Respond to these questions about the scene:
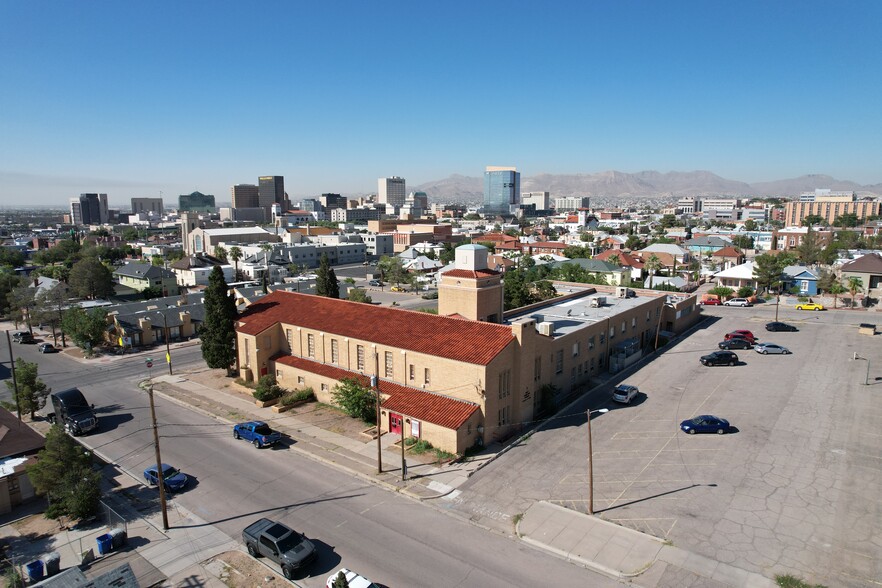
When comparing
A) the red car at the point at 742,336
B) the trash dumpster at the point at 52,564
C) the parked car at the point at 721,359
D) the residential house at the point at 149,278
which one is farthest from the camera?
the residential house at the point at 149,278

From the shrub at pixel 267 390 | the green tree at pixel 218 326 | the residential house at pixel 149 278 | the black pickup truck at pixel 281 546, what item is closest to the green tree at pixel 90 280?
the residential house at pixel 149 278

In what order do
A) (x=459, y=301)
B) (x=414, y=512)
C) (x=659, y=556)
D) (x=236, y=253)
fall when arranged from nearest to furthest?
(x=659, y=556) < (x=414, y=512) < (x=459, y=301) < (x=236, y=253)

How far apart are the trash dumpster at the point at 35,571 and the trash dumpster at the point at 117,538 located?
108 inches

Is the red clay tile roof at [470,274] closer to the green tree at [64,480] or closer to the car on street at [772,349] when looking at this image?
the green tree at [64,480]

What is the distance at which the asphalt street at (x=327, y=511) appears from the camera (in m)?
23.3

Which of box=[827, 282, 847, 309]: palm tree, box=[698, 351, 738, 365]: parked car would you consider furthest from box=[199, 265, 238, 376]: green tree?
box=[827, 282, 847, 309]: palm tree

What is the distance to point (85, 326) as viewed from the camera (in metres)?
59.9

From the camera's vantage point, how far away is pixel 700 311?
253ft

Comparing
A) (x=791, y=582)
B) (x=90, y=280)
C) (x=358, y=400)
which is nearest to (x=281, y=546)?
(x=358, y=400)

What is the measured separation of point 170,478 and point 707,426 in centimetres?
3568

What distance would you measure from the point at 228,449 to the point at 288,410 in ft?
22.9

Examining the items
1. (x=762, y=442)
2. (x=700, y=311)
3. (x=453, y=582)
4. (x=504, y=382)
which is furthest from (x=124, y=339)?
(x=700, y=311)

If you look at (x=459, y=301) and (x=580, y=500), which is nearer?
(x=580, y=500)

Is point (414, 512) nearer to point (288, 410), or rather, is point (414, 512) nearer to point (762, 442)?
point (288, 410)
